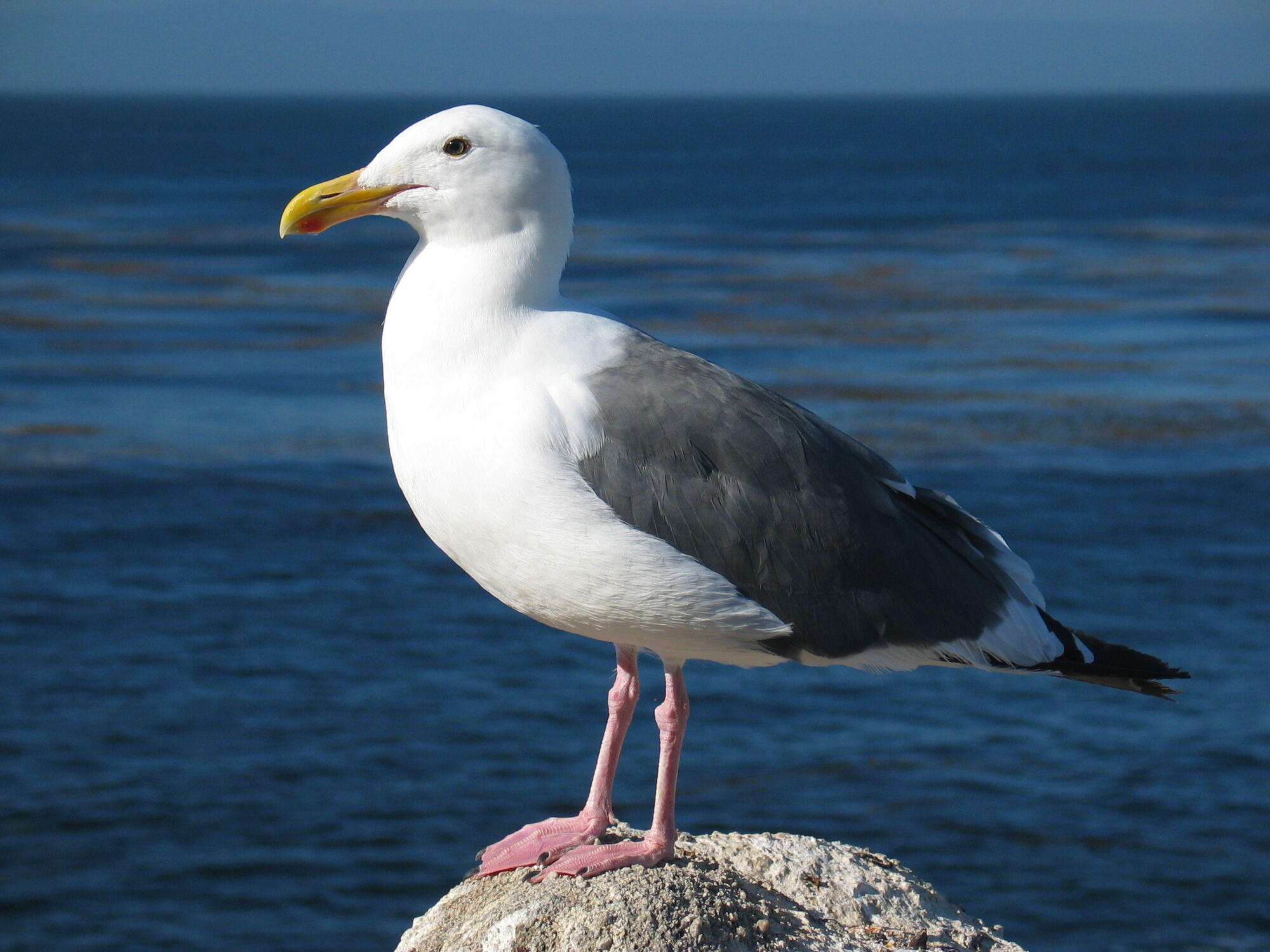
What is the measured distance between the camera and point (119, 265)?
150 feet

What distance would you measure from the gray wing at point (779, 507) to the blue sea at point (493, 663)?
6198mm

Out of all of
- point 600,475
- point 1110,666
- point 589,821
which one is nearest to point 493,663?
point 589,821

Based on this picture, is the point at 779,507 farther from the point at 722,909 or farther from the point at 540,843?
the point at 540,843

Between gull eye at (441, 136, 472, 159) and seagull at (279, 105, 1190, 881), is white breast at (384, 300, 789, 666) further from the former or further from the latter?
gull eye at (441, 136, 472, 159)

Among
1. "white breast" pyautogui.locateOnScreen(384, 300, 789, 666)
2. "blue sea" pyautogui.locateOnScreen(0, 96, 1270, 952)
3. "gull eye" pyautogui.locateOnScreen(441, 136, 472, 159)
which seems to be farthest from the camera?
"blue sea" pyautogui.locateOnScreen(0, 96, 1270, 952)

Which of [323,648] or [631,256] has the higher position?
[631,256]

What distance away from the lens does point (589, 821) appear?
18.5 ft

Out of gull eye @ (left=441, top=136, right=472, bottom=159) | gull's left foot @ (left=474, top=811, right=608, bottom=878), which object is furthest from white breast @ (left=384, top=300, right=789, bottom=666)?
gull's left foot @ (left=474, top=811, right=608, bottom=878)

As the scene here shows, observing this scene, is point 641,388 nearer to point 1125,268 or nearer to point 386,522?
point 386,522

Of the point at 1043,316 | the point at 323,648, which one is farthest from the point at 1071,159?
the point at 323,648

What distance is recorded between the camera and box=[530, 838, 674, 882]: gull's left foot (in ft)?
17.4

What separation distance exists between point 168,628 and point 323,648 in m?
1.74

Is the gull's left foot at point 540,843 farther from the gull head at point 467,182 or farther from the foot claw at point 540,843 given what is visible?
the gull head at point 467,182

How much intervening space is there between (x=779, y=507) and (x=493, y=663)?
970cm
